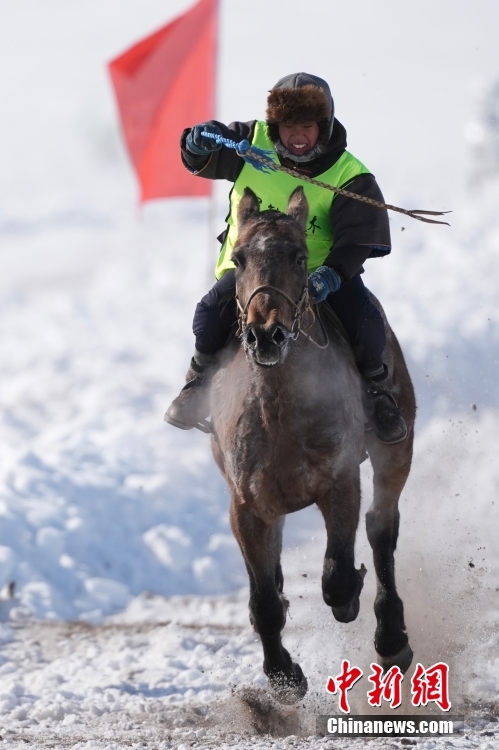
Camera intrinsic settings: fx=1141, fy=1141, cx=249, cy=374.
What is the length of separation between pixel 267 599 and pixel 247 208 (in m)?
2.28

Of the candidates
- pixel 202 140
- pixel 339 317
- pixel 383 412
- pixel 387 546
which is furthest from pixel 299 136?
pixel 387 546

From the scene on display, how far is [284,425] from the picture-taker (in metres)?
6.17

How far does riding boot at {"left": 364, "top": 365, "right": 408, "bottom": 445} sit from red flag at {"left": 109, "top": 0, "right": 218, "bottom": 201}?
8.38 metres

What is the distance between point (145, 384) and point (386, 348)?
29.6 ft

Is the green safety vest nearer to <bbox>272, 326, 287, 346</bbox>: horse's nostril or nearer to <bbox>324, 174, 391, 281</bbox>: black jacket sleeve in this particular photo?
<bbox>324, 174, 391, 281</bbox>: black jacket sleeve

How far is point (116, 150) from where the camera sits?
35.8 meters

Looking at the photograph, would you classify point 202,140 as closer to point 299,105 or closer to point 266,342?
point 299,105

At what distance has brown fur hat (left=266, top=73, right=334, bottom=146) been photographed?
6.31 metres

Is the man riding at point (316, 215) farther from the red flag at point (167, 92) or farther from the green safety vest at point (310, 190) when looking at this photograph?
the red flag at point (167, 92)

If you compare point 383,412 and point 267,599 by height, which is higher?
point 383,412

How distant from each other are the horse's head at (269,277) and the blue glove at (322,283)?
0.91 feet

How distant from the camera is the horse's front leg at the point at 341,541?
6.38m

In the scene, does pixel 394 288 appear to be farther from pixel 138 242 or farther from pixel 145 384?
pixel 138 242

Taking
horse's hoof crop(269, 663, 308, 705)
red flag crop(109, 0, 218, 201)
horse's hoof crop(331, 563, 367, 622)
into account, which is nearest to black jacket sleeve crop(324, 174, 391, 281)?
horse's hoof crop(331, 563, 367, 622)
